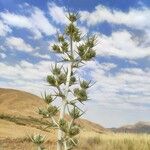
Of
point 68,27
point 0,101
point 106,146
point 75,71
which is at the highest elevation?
point 0,101

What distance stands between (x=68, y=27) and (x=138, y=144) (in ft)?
40.0

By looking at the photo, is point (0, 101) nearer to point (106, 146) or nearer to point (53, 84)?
point (106, 146)

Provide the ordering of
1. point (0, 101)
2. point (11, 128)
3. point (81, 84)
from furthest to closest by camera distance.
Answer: point (0, 101), point (11, 128), point (81, 84)

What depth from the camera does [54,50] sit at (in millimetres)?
10664

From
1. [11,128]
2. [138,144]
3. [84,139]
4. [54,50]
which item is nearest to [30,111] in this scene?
[11,128]

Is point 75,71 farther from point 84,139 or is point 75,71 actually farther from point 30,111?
point 30,111

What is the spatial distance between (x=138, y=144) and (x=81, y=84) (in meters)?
12.1

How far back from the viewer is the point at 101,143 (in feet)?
78.5

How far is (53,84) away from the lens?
10.3m

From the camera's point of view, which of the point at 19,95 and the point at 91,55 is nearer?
the point at 91,55

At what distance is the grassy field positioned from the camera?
71.7 ft

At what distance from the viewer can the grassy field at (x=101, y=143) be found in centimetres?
2186

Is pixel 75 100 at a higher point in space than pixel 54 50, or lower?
lower

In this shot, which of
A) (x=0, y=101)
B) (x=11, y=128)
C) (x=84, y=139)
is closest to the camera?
(x=84, y=139)
